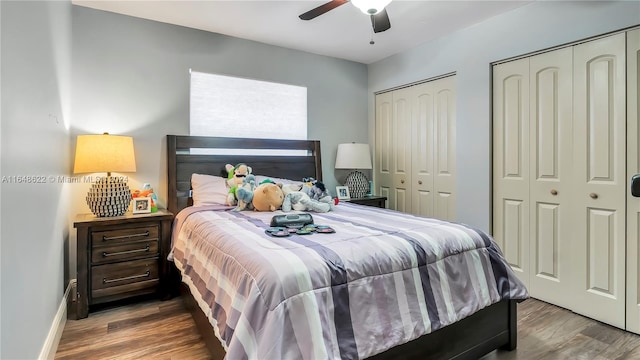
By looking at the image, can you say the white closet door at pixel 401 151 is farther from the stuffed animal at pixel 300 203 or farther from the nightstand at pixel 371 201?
the stuffed animal at pixel 300 203

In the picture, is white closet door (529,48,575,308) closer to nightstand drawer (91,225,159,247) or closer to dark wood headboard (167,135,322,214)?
dark wood headboard (167,135,322,214)

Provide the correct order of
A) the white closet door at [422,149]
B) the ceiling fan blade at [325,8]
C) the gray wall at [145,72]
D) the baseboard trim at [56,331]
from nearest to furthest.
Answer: the baseboard trim at [56,331] → the ceiling fan blade at [325,8] → the gray wall at [145,72] → the white closet door at [422,149]

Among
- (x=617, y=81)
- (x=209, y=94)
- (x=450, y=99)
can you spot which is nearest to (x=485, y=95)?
(x=450, y=99)

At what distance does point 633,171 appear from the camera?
2.20 m

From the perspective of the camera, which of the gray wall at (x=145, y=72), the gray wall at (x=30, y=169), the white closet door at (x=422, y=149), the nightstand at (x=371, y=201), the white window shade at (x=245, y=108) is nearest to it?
the gray wall at (x=30, y=169)

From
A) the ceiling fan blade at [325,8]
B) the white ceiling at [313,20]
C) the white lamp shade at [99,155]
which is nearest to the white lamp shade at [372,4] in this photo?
the ceiling fan blade at [325,8]

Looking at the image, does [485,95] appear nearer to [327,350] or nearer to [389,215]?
[389,215]

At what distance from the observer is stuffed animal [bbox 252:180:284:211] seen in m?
2.63

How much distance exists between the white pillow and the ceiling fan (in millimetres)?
1592

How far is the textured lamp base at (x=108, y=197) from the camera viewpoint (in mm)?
2537

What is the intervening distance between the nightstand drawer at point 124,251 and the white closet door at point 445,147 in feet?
9.06

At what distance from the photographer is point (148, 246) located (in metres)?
2.66

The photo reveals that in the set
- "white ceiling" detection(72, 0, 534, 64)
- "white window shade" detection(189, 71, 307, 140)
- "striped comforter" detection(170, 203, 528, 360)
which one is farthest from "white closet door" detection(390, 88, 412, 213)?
"striped comforter" detection(170, 203, 528, 360)

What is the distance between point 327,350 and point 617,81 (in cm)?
260
